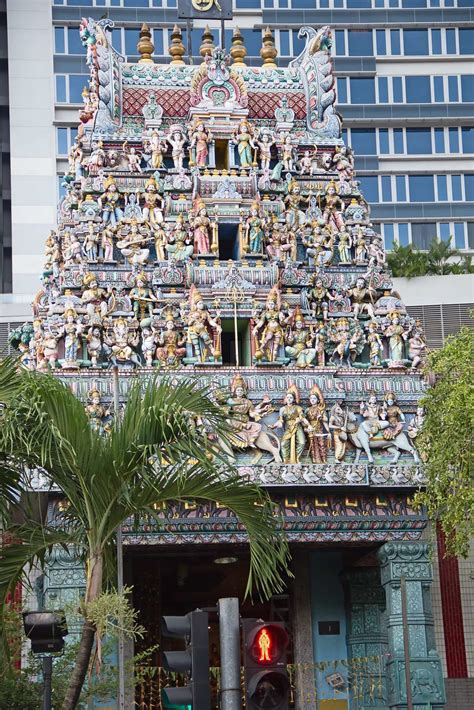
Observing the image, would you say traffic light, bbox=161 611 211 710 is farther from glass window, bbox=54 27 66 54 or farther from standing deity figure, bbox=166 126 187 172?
glass window, bbox=54 27 66 54

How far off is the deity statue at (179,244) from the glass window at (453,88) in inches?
1311

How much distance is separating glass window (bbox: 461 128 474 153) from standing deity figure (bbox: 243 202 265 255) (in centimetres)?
3250

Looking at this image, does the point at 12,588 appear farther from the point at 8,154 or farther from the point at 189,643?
the point at 8,154

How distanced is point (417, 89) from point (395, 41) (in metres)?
2.59

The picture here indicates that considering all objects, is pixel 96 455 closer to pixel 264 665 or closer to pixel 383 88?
pixel 264 665

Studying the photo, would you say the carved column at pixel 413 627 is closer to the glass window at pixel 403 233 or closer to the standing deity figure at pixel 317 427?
the standing deity figure at pixel 317 427

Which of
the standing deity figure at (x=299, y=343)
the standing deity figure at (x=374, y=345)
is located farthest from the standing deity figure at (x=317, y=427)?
the standing deity figure at (x=374, y=345)

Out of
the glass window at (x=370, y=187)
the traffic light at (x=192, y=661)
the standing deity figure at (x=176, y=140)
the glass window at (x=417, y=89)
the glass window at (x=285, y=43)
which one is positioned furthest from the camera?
the glass window at (x=417, y=89)

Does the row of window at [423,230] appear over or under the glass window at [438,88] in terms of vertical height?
under

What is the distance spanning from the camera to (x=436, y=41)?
2633 inches

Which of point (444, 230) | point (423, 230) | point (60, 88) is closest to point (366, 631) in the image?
point (423, 230)

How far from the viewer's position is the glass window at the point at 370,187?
65188 millimetres

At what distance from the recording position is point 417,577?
32.5 meters

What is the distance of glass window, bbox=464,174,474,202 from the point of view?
65500 millimetres
